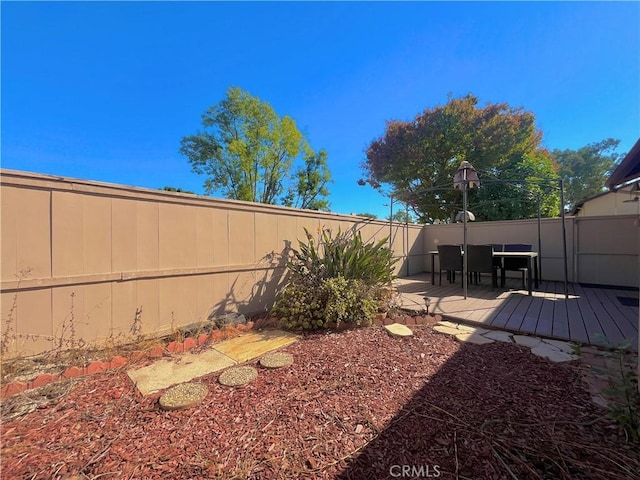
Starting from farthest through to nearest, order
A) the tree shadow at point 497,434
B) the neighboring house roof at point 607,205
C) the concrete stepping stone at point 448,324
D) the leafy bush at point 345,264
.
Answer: the neighboring house roof at point 607,205
the leafy bush at point 345,264
the concrete stepping stone at point 448,324
the tree shadow at point 497,434

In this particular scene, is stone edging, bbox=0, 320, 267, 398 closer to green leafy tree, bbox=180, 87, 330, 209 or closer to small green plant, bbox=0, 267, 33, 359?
small green plant, bbox=0, 267, 33, 359

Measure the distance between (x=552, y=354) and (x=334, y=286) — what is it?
2298 millimetres

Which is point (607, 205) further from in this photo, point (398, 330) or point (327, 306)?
point (327, 306)

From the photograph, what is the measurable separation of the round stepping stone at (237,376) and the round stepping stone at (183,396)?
0.16 m

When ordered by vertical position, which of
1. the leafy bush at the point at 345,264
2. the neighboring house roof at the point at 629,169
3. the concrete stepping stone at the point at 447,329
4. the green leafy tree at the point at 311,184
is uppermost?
the green leafy tree at the point at 311,184

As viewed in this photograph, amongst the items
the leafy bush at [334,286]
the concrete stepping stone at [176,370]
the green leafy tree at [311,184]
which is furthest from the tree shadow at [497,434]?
the green leafy tree at [311,184]

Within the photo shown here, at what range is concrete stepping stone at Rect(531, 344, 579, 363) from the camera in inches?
96.1

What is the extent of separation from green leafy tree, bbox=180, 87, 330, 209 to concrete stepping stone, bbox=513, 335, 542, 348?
15.4 meters

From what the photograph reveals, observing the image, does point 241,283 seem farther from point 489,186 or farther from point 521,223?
point 489,186

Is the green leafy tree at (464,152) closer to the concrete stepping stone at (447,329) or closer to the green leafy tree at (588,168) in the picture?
the green leafy tree at (588,168)

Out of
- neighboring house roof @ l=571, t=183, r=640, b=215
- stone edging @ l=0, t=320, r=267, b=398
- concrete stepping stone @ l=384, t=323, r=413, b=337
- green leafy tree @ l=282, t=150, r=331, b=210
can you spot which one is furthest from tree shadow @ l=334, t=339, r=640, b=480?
green leafy tree @ l=282, t=150, r=331, b=210

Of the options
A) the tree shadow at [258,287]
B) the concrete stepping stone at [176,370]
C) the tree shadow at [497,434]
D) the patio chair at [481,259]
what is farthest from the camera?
the patio chair at [481,259]

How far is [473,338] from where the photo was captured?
3.01 m

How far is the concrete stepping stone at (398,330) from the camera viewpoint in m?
3.08
